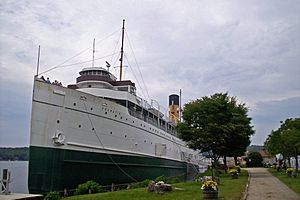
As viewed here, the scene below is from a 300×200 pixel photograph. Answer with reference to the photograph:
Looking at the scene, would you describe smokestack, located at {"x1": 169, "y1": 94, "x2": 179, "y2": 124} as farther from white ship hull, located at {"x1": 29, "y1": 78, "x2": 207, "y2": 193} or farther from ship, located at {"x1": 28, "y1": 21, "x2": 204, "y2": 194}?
white ship hull, located at {"x1": 29, "y1": 78, "x2": 207, "y2": 193}

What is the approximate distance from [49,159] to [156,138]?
15.5m

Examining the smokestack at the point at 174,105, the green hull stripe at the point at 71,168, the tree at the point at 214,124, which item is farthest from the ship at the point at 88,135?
the smokestack at the point at 174,105

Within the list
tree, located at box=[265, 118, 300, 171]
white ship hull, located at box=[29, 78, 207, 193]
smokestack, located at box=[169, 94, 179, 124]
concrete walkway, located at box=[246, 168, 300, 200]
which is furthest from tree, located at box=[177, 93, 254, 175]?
smokestack, located at box=[169, 94, 179, 124]

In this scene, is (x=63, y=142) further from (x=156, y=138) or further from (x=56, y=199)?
(x=156, y=138)

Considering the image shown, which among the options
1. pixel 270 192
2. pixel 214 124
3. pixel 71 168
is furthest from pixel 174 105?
pixel 270 192

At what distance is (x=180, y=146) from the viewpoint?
47.7 m

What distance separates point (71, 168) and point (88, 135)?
2.39 meters

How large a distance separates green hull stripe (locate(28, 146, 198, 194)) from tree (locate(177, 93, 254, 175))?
5.51m

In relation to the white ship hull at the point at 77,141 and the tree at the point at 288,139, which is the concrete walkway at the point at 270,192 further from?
the tree at the point at 288,139

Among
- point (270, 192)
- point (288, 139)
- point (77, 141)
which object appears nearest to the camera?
point (270, 192)

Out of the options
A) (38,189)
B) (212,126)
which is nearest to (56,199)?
(38,189)

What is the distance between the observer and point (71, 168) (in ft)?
69.5

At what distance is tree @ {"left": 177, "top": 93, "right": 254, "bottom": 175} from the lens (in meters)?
27.8

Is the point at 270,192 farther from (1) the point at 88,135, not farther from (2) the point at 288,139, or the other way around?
(2) the point at 288,139
